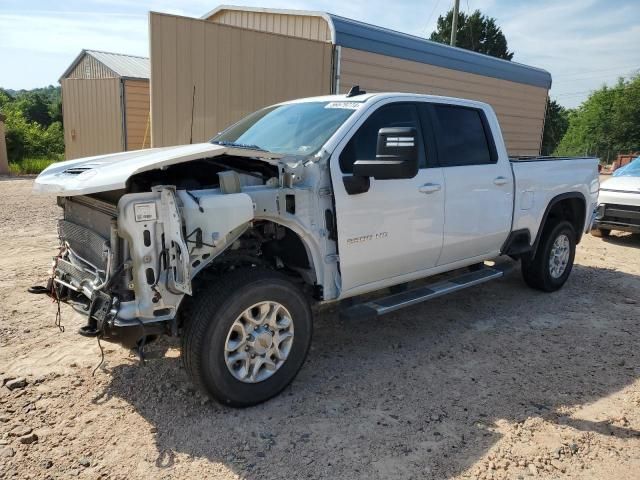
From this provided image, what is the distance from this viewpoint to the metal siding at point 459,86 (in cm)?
916

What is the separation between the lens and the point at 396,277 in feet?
13.6

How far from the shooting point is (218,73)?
7547 mm

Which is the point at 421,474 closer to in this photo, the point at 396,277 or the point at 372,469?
the point at 372,469

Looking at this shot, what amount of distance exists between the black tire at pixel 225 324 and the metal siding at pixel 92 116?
1098 centimetres

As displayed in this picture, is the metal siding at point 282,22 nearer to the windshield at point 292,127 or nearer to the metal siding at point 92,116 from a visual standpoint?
the metal siding at point 92,116

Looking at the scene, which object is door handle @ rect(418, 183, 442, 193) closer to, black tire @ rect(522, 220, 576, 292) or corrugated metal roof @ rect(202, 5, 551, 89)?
black tire @ rect(522, 220, 576, 292)

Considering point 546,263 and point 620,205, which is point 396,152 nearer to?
point 546,263

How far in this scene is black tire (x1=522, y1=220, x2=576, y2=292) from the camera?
5.71m

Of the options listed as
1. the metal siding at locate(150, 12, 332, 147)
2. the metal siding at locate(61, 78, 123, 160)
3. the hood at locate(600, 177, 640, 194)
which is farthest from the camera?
the metal siding at locate(61, 78, 123, 160)

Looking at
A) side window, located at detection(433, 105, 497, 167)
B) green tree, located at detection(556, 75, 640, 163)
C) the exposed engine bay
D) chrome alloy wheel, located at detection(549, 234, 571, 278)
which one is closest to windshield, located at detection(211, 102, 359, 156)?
the exposed engine bay

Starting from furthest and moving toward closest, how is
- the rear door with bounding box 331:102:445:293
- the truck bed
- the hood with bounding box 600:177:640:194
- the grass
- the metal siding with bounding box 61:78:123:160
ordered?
the grass
the metal siding with bounding box 61:78:123:160
the hood with bounding box 600:177:640:194
the truck bed
the rear door with bounding box 331:102:445:293

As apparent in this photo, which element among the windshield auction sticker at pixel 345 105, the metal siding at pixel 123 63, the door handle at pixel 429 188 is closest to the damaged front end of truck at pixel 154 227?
the windshield auction sticker at pixel 345 105

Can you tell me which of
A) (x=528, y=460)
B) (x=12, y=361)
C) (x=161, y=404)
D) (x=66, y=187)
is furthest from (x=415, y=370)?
(x=12, y=361)

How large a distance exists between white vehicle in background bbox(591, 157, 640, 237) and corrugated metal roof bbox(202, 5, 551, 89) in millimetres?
3958
